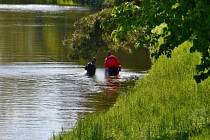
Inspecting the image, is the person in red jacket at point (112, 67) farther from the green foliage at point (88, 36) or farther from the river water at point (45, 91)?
the green foliage at point (88, 36)

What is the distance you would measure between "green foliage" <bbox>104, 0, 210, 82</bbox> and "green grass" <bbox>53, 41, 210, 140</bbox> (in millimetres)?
1473

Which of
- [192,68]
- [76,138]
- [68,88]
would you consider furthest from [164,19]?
[68,88]

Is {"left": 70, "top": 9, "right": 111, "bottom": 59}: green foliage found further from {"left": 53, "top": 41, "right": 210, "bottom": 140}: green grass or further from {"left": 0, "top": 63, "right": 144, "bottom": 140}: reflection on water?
{"left": 53, "top": 41, "right": 210, "bottom": 140}: green grass

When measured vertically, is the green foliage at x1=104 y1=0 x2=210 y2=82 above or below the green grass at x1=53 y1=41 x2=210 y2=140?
above

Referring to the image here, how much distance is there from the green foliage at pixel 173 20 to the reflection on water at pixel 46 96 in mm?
6788

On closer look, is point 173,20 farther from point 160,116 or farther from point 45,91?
point 45,91

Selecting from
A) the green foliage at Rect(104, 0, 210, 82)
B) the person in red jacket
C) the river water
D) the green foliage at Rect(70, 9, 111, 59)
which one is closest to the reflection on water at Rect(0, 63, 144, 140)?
the river water

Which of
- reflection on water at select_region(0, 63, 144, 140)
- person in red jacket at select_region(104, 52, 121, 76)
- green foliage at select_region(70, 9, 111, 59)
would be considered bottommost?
reflection on water at select_region(0, 63, 144, 140)

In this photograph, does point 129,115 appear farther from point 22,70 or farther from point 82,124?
point 22,70

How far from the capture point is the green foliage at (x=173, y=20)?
38.9ft

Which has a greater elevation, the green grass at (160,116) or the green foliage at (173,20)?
the green foliage at (173,20)

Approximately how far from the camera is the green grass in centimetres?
1408

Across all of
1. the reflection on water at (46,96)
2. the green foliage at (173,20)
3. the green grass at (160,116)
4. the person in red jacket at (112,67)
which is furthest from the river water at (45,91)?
the green foliage at (173,20)

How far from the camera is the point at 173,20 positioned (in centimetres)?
1257
